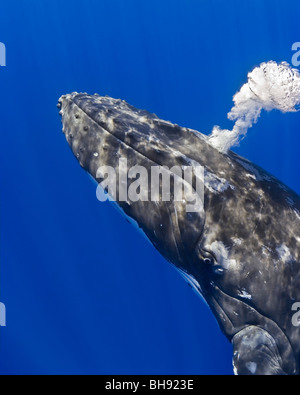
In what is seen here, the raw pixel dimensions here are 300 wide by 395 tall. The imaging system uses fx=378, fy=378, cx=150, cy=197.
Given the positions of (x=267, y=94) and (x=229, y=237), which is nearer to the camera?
(x=229, y=237)

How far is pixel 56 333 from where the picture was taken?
27.9m

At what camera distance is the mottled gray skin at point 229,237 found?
5.33m

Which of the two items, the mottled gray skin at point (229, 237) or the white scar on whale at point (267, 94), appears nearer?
the mottled gray skin at point (229, 237)

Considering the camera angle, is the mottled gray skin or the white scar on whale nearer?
the mottled gray skin

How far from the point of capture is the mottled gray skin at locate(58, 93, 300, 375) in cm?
533

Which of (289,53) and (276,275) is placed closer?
(276,275)

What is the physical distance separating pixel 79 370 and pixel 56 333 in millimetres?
3104

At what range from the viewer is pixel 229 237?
17.6ft

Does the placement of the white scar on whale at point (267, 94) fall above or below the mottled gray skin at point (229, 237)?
above

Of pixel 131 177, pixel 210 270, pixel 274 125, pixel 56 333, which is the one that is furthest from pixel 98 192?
pixel 56 333

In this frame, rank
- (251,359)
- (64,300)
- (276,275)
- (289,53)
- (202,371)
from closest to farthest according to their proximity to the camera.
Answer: (251,359)
(276,275)
(289,53)
(202,371)
(64,300)

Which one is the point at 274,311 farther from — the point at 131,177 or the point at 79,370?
the point at 79,370

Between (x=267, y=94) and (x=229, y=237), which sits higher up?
(x=267, y=94)

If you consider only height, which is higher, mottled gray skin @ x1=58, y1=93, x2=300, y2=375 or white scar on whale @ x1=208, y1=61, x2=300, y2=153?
white scar on whale @ x1=208, y1=61, x2=300, y2=153
